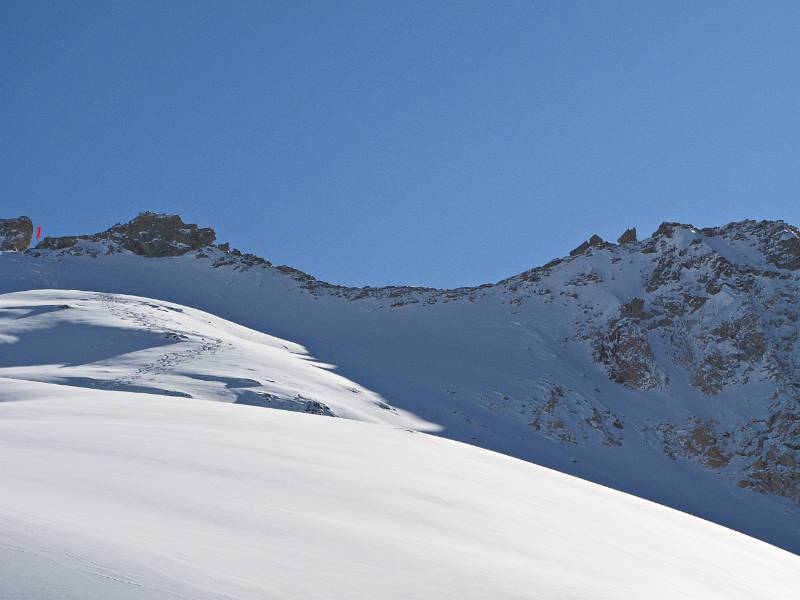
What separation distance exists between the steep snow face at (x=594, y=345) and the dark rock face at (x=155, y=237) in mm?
1966

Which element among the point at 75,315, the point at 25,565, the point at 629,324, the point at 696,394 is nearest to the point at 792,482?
the point at 696,394

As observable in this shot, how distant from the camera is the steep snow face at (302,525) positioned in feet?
11.6

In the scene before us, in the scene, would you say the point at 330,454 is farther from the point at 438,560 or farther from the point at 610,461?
the point at 610,461

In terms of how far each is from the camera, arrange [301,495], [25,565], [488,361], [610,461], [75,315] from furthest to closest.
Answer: [488,361], [610,461], [75,315], [301,495], [25,565]

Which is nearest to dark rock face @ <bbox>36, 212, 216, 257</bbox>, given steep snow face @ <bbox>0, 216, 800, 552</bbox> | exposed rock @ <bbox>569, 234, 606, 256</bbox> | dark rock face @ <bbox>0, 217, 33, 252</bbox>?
steep snow face @ <bbox>0, 216, 800, 552</bbox>

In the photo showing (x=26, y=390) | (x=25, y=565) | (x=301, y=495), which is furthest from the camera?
(x=26, y=390)

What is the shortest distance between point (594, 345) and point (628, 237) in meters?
17.3

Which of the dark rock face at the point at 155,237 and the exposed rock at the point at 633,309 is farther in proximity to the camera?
the dark rock face at the point at 155,237

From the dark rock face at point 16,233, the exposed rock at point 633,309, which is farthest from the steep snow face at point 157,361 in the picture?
the dark rock face at point 16,233

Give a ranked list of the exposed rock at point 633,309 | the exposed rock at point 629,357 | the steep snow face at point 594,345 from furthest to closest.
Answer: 1. the exposed rock at point 633,309
2. the exposed rock at point 629,357
3. the steep snow face at point 594,345

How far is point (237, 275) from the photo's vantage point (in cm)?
5784

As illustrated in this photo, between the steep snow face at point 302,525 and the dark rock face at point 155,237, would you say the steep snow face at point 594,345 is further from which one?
the steep snow face at point 302,525

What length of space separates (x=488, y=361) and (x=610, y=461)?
1032 cm

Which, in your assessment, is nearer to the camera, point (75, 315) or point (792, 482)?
point (75, 315)
